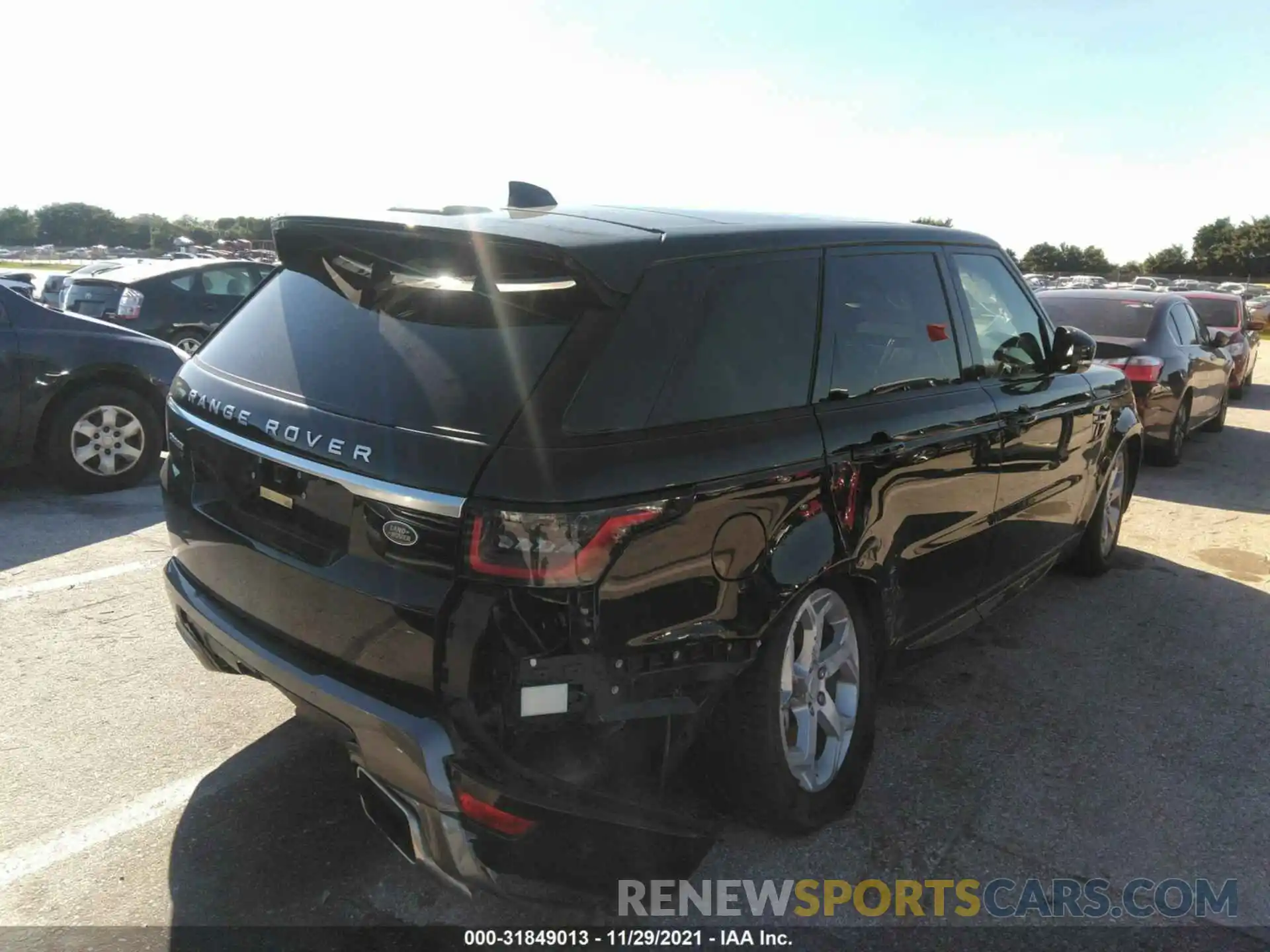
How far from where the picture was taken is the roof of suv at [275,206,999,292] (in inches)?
97.4

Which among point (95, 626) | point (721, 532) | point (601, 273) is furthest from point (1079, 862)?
point (95, 626)

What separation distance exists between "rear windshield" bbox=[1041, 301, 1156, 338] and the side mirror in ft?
14.9

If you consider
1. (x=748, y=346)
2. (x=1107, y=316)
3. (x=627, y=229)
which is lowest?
(x=1107, y=316)

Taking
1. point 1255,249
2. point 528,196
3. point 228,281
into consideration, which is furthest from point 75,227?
point 1255,249

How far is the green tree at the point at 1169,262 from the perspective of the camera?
83.1 meters

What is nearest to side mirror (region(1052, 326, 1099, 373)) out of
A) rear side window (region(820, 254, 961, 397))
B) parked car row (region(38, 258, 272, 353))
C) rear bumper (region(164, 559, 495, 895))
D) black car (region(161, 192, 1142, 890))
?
rear side window (region(820, 254, 961, 397))

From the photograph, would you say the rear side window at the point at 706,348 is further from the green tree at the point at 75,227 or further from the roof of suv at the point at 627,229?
the green tree at the point at 75,227

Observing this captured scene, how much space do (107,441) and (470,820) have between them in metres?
5.59

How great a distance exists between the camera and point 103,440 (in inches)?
262

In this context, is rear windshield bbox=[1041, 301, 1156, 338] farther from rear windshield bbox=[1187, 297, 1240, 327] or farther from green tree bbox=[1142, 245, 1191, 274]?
green tree bbox=[1142, 245, 1191, 274]

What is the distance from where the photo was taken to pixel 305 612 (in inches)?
99.4

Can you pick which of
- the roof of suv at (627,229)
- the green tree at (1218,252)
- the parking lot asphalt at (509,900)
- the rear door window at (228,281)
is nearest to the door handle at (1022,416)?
the roof of suv at (627,229)

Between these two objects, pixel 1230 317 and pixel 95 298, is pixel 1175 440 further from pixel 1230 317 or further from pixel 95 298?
pixel 95 298

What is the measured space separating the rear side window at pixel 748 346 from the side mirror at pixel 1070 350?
198cm
